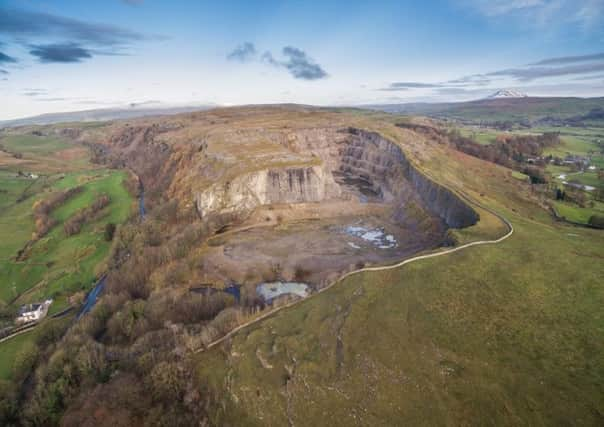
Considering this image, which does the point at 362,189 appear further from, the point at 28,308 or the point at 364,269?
the point at 28,308

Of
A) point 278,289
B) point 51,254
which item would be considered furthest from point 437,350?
point 51,254

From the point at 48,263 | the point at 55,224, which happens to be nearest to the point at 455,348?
the point at 48,263

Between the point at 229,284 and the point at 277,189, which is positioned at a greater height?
the point at 277,189

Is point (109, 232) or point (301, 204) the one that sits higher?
point (301, 204)

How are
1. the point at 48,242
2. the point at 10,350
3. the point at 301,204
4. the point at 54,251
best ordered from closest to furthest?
1. the point at 10,350
2. the point at 54,251
3. the point at 48,242
4. the point at 301,204

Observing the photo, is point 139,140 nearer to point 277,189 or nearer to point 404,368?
point 277,189

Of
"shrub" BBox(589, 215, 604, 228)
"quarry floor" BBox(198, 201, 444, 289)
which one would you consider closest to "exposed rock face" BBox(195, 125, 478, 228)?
"quarry floor" BBox(198, 201, 444, 289)
